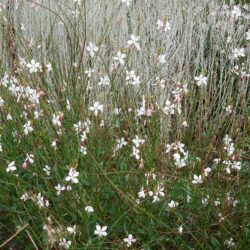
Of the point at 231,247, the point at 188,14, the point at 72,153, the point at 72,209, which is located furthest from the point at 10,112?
the point at 188,14

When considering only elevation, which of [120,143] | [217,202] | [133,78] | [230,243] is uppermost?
[133,78]

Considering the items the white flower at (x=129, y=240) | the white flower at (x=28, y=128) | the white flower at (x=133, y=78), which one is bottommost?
the white flower at (x=129, y=240)

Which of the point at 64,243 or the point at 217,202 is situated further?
the point at 217,202

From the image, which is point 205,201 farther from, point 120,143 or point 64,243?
point 64,243

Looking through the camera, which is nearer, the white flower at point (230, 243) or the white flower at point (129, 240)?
the white flower at point (129, 240)

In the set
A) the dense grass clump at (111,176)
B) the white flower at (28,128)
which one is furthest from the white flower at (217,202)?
the white flower at (28,128)

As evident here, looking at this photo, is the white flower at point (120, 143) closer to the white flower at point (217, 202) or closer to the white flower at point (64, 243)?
the white flower at point (217, 202)

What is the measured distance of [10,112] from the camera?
2.72 metres

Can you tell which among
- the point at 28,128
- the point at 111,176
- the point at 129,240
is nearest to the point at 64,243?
the point at 129,240

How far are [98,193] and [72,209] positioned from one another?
136 mm

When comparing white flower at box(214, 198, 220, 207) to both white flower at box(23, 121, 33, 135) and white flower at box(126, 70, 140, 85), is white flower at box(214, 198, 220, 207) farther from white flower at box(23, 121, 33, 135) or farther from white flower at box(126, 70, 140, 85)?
white flower at box(23, 121, 33, 135)

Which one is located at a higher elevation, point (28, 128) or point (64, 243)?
point (28, 128)

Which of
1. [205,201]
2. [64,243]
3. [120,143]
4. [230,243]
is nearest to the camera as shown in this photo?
[64,243]

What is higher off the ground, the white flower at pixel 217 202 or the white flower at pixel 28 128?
the white flower at pixel 28 128
